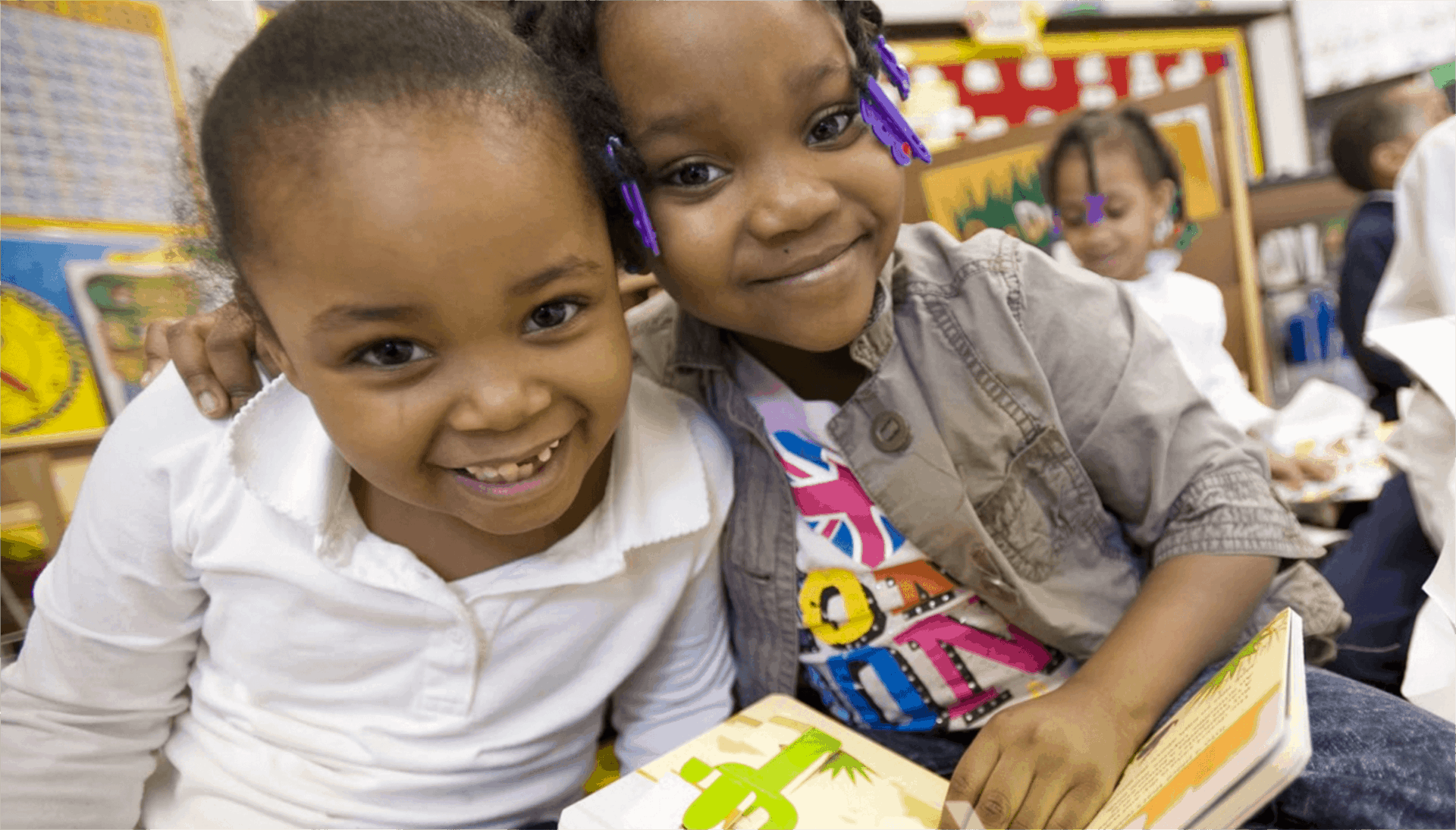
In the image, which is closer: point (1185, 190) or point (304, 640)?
point (304, 640)

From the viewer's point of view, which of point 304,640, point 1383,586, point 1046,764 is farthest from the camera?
point 1383,586

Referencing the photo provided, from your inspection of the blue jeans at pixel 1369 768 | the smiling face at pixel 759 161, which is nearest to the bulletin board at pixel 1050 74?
the smiling face at pixel 759 161

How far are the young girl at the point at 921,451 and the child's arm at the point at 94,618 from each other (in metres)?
0.09

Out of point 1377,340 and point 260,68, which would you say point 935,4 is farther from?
point 260,68

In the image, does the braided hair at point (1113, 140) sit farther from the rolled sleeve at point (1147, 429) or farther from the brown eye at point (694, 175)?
the brown eye at point (694, 175)

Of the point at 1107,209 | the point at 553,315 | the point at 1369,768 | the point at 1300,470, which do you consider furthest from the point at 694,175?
the point at 1107,209

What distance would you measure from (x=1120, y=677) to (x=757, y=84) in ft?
1.61

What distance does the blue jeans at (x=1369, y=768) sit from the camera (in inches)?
19.8

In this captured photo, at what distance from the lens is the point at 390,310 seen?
0.52 m

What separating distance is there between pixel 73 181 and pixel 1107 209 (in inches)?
60.6

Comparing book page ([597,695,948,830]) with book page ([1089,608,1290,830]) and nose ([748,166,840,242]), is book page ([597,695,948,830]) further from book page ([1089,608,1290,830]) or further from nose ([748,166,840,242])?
nose ([748,166,840,242])

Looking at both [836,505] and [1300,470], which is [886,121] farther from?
[1300,470]

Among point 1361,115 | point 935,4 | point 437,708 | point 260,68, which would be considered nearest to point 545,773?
point 437,708

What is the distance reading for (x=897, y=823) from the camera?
57 cm
